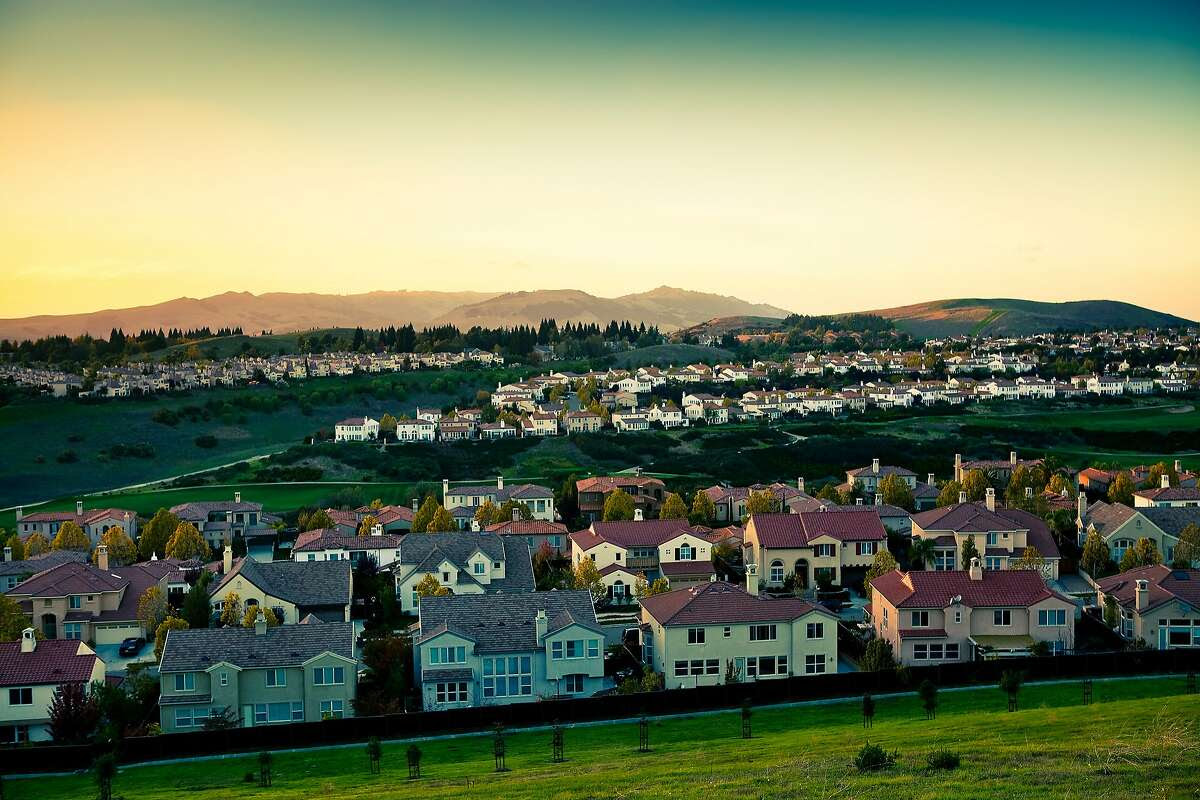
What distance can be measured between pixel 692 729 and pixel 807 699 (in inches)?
142

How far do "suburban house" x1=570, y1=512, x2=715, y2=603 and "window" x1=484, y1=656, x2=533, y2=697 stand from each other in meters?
11.8

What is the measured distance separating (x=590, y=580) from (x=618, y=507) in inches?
498

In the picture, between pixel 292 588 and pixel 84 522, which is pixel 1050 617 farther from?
pixel 84 522

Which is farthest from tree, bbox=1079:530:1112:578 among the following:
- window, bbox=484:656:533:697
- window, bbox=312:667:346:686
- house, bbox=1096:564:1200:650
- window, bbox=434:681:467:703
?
window, bbox=312:667:346:686

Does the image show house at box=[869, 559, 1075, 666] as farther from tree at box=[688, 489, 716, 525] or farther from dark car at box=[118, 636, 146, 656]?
dark car at box=[118, 636, 146, 656]

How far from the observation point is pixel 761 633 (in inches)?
1141

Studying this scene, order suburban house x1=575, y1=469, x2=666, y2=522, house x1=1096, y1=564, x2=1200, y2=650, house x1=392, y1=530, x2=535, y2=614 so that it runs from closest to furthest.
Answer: house x1=1096, y1=564, x2=1200, y2=650 → house x1=392, y1=530, x2=535, y2=614 → suburban house x1=575, y1=469, x2=666, y2=522

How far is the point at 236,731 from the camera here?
74.2ft

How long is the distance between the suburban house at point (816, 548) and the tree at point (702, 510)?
796 centimetres

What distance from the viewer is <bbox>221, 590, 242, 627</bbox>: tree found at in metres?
33.0

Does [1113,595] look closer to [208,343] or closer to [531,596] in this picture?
[531,596]

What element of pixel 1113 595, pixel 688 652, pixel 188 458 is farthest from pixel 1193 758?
pixel 188 458

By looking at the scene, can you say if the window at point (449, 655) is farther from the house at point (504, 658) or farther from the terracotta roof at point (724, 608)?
the terracotta roof at point (724, 608)

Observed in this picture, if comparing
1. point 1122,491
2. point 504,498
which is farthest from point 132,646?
point 1122,491
